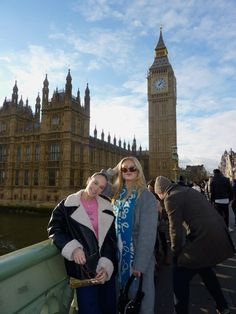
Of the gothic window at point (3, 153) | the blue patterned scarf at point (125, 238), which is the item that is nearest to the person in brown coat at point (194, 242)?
the blue patterned scarf at point (125, 238)

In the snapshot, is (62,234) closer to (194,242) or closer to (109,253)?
(109,253)

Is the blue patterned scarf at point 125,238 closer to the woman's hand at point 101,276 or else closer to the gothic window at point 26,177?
the woman's hand at point 101,276

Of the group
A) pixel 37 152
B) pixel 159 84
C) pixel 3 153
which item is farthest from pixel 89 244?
pixel 159 84

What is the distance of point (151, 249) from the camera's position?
284 cm

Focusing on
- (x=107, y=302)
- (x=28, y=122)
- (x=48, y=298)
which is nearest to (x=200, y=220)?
(x=107, y=302)

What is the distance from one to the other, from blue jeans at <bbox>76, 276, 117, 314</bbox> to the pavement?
101 centimetres

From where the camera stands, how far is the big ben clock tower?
66.8 meters

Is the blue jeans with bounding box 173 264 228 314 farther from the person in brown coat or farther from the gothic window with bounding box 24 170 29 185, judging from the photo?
the gothic window with bounding box 24 170 29 185

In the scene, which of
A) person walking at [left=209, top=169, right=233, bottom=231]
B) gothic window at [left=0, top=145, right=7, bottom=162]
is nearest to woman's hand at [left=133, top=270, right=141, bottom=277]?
person walking at [left=209, top=169, right=233, bottom=231]

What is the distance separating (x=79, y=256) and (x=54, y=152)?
37.8m

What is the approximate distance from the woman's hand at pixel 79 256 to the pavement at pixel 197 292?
1631 mm

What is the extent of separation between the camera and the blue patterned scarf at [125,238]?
A: 9.72 feet

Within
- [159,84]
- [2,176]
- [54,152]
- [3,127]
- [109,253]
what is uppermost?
[159,84]

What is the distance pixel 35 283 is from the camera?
243 cm
